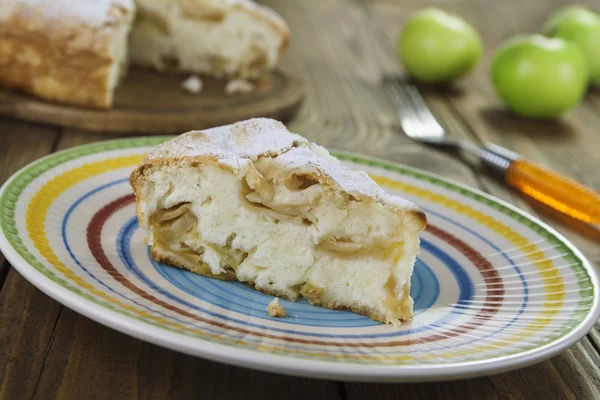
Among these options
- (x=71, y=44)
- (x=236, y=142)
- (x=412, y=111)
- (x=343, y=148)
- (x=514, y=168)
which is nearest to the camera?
(x=236, y=142)

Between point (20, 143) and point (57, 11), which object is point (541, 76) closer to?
point (57, 11)

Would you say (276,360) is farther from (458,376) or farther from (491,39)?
(491,39)

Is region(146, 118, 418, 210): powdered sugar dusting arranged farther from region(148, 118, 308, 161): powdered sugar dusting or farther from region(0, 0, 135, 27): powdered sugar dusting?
region(0, 0, 135, 27): powdered sugar dusting

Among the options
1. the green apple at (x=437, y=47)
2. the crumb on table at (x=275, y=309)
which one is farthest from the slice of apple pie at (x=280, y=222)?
the green apple at (x=437, y=47)

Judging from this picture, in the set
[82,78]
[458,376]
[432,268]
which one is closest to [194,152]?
[432,268]

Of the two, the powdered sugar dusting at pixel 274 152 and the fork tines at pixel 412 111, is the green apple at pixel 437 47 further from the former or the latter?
the powdered sugar dusting at pixel 274 152

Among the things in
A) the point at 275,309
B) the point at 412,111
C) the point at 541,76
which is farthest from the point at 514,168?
the point at 275,309
